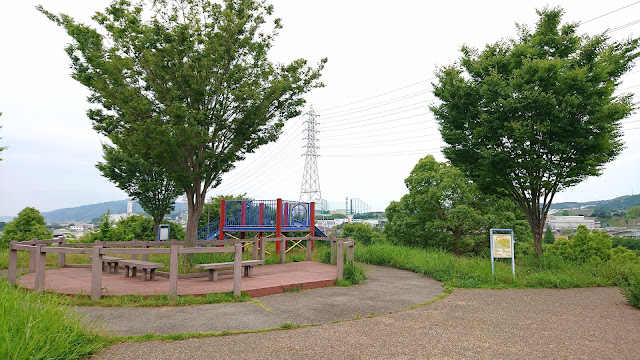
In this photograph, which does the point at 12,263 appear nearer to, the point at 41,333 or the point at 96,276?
the point at 96,276

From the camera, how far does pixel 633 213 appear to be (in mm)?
32844

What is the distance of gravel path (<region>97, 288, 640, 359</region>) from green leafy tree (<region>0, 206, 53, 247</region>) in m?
16.2

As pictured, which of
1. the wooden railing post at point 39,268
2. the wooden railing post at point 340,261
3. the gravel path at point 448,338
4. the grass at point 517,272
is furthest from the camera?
the grass at point 517,272

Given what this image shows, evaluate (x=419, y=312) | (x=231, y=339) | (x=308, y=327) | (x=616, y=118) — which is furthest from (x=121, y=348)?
(x=616, y=118)

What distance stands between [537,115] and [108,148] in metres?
19.5

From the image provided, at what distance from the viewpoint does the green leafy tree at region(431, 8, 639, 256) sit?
10.6 metres

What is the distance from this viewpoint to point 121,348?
4.34m

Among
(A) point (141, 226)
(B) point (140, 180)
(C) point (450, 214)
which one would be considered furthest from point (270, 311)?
(A) point (141, 226)

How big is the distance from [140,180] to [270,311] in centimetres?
1626

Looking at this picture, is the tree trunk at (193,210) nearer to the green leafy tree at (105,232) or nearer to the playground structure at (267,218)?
the playground structure at (267,218)

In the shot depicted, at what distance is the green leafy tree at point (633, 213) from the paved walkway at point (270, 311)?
3248cm

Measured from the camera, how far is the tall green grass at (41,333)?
3463mm

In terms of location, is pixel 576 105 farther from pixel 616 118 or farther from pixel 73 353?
pixel 73 353

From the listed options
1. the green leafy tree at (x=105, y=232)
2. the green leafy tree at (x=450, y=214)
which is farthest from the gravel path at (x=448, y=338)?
the green leafy tree at (x=105, y=232)
